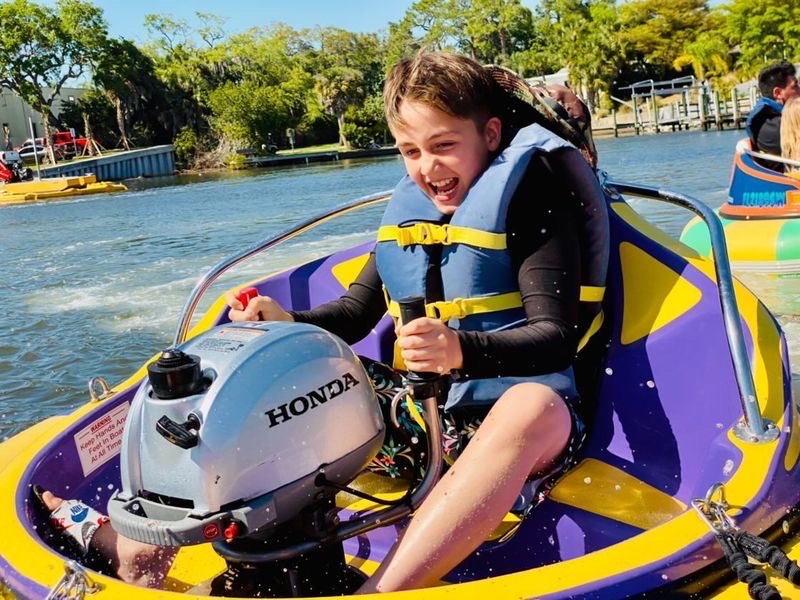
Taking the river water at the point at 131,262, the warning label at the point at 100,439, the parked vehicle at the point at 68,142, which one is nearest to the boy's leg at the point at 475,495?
the warning label at the point at 100,439

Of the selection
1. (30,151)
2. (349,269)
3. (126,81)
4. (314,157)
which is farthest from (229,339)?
(126,81)

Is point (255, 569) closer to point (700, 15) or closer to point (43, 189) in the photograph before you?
point (43, 189)

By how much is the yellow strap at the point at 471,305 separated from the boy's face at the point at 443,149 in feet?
0.65

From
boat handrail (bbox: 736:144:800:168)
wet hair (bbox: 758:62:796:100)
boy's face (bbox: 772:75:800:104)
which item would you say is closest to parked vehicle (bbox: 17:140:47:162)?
boat handrail (bbox: 736:144:800:168)

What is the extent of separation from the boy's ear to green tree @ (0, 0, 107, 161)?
36589 millimetres

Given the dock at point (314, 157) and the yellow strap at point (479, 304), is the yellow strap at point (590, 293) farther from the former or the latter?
the dock at point (314, 157)

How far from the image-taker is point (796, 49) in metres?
34.0

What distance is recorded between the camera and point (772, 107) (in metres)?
5.66

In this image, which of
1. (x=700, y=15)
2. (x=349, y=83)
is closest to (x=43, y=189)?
(x=349, y=83)

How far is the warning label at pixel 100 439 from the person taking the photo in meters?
1.97

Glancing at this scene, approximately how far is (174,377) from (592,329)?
0.83 metres

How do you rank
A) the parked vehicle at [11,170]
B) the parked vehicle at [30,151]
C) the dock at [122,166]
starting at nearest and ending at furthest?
the parked vehicle at [11,170] → the dock at [122,166] → the parked vehicle at [30,151]

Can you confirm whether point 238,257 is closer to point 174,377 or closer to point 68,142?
point 174,377

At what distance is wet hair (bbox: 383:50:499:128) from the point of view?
5.19ft
